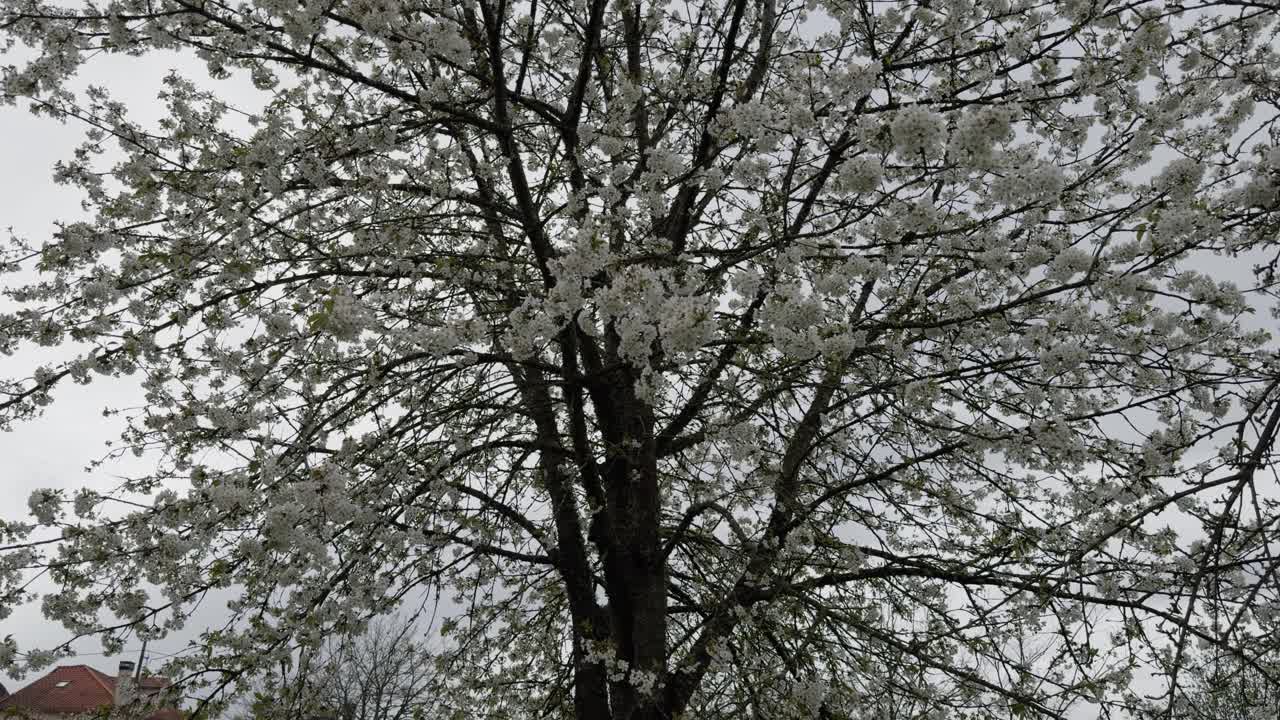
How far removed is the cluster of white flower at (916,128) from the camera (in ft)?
9.95

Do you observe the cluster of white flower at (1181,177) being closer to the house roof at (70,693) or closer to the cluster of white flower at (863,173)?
the cluster of white flower at (863,173)

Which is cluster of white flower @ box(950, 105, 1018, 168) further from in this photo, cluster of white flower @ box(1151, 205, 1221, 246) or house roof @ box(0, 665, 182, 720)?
house roof @ box(0, 665, 182, 720)

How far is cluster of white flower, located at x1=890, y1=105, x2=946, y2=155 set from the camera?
303 centimetres

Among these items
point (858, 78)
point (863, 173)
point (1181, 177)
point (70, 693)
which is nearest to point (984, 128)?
point (863, 173)

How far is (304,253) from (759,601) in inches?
159

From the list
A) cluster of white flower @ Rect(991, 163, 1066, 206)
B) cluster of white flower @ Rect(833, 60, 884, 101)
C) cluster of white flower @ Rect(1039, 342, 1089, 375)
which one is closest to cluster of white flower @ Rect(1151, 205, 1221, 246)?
cluster of white flower @ Rect(991, 163, 1066, 206)

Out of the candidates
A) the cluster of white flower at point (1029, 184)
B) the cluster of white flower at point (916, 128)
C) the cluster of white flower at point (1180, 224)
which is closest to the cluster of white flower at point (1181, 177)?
the cluster of white flower at point (1180, 224)

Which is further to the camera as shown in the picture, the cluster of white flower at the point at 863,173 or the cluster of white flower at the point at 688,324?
the cluster of white flower at the point at 863,173

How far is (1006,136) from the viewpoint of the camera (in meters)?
3.03

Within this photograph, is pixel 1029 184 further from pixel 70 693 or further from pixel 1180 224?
pixel 70 693

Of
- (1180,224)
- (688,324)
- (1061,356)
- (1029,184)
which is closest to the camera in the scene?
(688,324)

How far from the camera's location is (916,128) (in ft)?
10.00

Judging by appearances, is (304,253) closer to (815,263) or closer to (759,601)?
A: (815,263)

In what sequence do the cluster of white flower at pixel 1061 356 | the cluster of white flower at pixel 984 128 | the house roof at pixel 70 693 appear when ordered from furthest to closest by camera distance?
the house roof at pixel 70 693
the cluster of white flower at pixel 1061 356
the cluster of white flower at pixel 984 128
